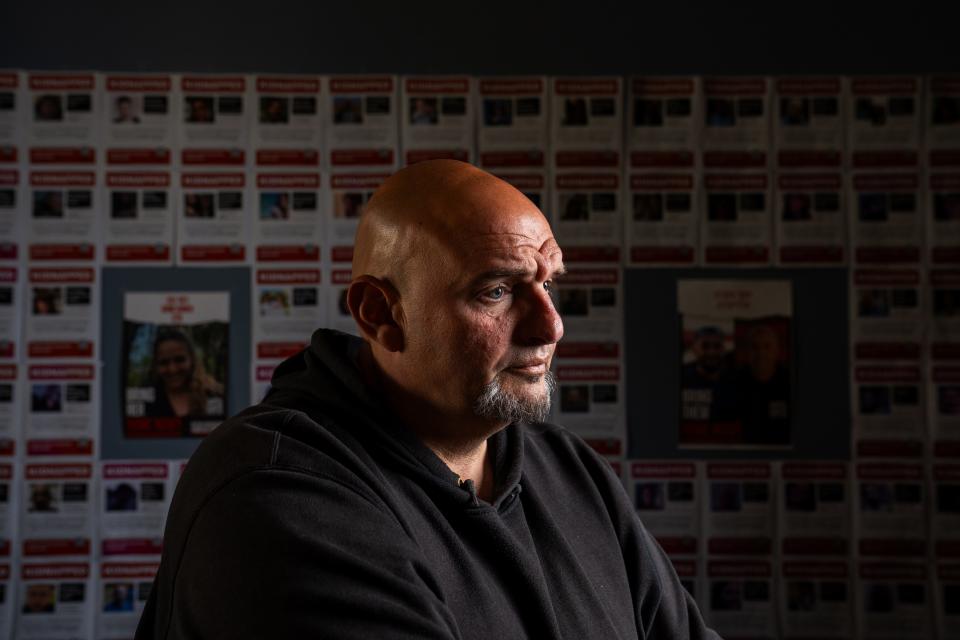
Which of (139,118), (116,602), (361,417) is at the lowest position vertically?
(116,602)

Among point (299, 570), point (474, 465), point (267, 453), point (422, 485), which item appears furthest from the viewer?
point (474, 465)

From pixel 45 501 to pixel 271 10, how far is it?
56.0 inches

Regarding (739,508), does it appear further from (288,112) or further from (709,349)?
(288,112)

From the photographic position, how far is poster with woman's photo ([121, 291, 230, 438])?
2.16m

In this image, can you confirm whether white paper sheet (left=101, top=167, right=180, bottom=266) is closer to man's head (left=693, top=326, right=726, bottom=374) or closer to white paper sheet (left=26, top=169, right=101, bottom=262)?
white paper sheet (left=26, top=169, right=101, bottom=262)

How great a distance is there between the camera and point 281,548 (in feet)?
2.63

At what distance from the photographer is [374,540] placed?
84 centimetres

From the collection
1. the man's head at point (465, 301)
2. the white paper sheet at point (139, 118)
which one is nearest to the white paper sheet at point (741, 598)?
the man's head at point (465, 301)

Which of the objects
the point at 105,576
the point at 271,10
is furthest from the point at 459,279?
the point at 105,576

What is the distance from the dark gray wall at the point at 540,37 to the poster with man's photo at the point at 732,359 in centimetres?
61

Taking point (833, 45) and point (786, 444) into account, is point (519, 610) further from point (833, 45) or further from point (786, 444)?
point (833, 45)

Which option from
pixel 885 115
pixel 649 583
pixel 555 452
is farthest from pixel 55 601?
pixel 885 115

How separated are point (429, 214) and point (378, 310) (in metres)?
0.15

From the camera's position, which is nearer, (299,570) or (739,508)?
(299,570)
